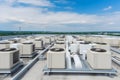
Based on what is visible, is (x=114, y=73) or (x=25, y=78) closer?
(x=25, y=78)

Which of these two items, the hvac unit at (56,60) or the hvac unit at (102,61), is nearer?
the hvac unit at (102,61)

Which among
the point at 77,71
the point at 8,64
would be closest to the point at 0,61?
the point at 8,64

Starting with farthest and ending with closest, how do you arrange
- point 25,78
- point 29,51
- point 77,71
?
point 29,51, point 77,71, point 25,78

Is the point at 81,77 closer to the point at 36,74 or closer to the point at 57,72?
the point at 57,72

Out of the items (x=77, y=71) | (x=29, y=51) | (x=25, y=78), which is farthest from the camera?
(x=29, y=51)

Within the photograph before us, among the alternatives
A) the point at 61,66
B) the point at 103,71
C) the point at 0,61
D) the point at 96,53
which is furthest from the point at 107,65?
the point at 0,61

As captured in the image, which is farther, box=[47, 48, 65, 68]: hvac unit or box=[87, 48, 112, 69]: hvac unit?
box=[47, 48, 65, 68]: hvac unit

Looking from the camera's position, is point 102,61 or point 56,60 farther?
point 56,60

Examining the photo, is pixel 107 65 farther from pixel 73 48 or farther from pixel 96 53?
pixel 73 48

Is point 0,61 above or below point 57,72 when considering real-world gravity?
above

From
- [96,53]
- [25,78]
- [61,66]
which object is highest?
[96,53]
